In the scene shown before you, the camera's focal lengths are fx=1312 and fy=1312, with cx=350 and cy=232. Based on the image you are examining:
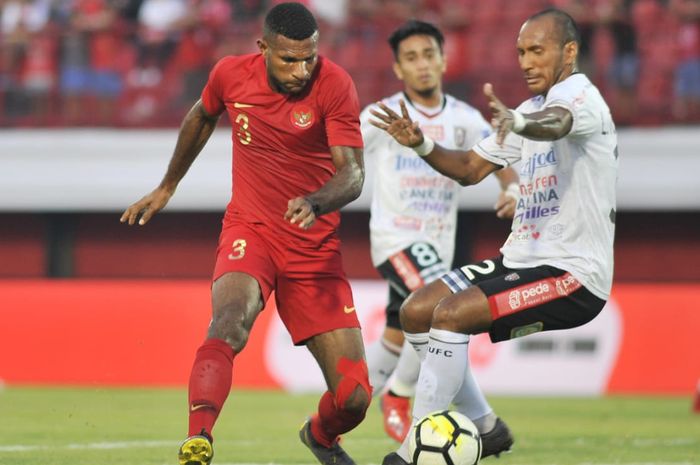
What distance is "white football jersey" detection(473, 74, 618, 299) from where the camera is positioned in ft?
21.6

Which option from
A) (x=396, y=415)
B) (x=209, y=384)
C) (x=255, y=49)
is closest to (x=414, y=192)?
(x=396, y=415)

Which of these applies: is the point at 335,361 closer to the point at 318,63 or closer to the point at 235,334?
the point at 235,334

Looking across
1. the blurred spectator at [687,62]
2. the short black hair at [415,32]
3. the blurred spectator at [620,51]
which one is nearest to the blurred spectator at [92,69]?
the blurred spectator at [620,51]

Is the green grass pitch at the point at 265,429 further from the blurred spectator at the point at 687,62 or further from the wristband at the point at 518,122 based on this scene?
the blurred spectator at the point at 687,62

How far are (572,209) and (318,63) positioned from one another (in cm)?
152

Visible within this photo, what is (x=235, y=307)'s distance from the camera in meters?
6.36

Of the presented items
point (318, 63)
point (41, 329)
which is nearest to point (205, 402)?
point (318, 63)

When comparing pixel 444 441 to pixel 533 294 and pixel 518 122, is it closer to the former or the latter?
pixel 533 294

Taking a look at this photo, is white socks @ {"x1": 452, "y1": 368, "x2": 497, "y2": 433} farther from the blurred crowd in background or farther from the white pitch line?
the blurred crowd in background

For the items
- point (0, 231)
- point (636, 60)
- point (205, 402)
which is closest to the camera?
point (205, 402)

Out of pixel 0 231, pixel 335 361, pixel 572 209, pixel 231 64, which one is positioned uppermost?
pixel 231 64

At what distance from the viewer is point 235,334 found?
6.27 m

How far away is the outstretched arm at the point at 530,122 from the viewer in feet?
19.4

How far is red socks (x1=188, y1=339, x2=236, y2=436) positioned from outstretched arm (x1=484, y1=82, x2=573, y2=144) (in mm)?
1633
